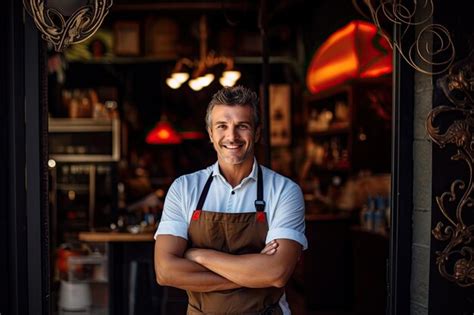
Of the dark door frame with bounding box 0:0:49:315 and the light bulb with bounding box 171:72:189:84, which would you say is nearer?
the dark door frame with bounding box 0:0:49:315

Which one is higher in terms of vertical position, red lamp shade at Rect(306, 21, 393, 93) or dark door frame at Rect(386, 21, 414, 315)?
red lamp shade at Rect(306, 21, 393, 93)

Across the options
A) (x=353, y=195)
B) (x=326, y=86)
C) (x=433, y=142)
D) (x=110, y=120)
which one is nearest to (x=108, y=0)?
(x=433, y=142)

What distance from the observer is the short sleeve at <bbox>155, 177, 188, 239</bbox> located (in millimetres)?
3076

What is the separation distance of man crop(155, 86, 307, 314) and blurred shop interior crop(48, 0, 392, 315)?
2488 millimetres

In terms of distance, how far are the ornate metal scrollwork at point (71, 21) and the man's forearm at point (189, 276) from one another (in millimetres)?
1216

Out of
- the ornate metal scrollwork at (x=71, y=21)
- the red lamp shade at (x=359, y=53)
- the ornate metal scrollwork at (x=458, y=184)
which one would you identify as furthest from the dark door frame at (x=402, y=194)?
the red lamp shade at (x=359, y=53)

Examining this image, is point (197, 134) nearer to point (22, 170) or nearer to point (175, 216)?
point (22, 170)

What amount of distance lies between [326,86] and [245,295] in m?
4.80

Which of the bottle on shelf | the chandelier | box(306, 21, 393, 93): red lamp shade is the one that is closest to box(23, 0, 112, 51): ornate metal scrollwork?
box(306, 21, 393, 93): red lamp shade

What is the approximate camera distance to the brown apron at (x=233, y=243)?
9.98 feet

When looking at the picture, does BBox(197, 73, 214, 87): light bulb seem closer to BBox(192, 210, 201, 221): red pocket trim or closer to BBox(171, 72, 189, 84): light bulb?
BBox(171, 72, 189, 84): light bulb

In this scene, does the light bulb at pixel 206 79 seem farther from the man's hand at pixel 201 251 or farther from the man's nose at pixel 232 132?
the man's hand at pixel 201 251

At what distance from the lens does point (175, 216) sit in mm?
3119

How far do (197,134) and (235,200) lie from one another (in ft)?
30.8
